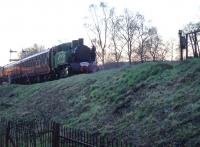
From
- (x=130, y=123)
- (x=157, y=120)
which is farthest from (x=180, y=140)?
(x=130, y=123)

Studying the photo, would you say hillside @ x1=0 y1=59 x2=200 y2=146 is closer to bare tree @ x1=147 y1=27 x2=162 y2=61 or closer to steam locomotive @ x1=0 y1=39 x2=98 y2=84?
steam locomotive @ x1=0 y1=39 x2=98 y2=84

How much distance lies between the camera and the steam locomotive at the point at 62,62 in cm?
2812

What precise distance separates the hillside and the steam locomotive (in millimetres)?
7989

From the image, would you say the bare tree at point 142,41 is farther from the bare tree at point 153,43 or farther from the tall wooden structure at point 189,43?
the tall wooden structure at point 189,43

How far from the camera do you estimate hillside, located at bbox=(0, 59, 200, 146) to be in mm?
9718

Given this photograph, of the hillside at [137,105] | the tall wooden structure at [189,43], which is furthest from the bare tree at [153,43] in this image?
the tall wooden structure at [189,43]

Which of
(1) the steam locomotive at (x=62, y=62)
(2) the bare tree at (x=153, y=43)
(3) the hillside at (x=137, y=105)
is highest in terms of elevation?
(2) the bare tree at (x=153, y=43)

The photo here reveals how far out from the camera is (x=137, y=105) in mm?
12195

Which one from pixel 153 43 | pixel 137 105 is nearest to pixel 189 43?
pixel 137 105

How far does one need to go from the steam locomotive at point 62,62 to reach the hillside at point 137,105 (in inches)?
315

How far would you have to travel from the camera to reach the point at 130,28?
217 ft

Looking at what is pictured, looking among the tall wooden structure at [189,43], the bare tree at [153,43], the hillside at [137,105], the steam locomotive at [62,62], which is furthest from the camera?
the bare tree at [153,43]

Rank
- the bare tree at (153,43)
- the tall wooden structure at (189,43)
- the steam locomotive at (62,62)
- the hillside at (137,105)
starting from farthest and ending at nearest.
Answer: the bare tree at (153,43), the steam locomotive at (62,62), the tall wooden structure at (189,43), the hillside at (137,105)

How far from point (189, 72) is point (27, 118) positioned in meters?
8.35
